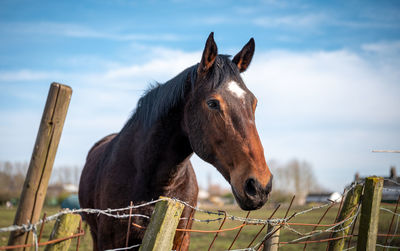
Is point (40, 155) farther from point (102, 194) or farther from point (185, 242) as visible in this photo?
point (185, 242)

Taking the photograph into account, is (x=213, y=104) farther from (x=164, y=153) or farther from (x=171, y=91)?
(x=164, y=153)

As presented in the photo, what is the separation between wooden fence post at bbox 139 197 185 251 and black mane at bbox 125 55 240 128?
1.37 meters

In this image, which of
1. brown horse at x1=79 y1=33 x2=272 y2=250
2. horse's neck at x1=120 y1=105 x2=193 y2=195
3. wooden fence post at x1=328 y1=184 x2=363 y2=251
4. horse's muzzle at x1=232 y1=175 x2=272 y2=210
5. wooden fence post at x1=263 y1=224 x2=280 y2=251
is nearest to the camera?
horse's muzzle at x1=232 y1=175 x2=272 y2=210

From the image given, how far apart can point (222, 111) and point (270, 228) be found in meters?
1.12

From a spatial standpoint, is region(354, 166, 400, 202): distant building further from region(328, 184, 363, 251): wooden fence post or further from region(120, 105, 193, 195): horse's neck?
region(120, 105, 193, 195): horse's neck

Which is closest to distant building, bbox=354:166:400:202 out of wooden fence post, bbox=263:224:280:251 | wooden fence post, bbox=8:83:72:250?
wooden fence post, bbox=263:224:280:251

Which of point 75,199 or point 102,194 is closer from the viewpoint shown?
point 102,194

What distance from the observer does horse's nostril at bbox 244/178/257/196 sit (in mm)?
2273

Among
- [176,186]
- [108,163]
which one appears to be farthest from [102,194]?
[176,186]

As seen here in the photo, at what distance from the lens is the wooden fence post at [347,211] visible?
3264mm

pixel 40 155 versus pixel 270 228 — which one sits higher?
A: pixel 40 155

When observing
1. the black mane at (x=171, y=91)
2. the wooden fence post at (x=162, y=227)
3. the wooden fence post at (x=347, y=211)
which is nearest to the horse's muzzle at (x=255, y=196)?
the wooden fence post at (x=162, y=227)

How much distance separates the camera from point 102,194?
3363mm

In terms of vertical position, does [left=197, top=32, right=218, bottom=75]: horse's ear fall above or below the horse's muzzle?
above
